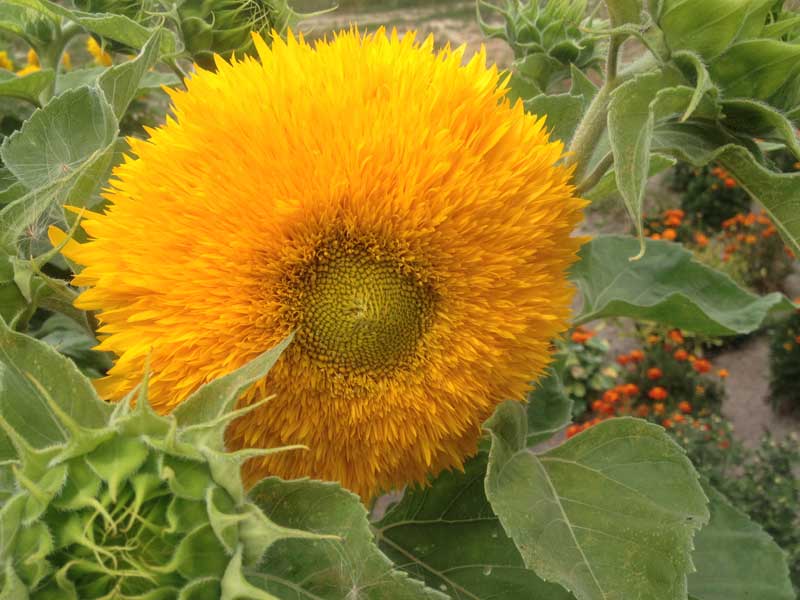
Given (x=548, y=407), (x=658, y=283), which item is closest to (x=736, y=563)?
(x=548, y=407)

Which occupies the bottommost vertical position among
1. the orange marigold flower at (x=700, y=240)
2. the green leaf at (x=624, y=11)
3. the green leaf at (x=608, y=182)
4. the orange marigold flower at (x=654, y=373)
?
the orange marigold flower at (x=700, y=240)

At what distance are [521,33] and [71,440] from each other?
0.84m

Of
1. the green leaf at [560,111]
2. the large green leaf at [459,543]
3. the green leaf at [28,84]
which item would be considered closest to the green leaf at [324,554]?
the large green leaf at [459,543]

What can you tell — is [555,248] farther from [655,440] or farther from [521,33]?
[521,33]

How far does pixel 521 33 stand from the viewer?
1153 mm

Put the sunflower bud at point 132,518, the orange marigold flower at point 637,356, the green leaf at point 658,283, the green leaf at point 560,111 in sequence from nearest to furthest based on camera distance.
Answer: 1. the sunflower bud at point 132,518
2. the green leaf at point 560,111
3. the green leaf at point 658,283
4. the orange marigold flower at point 637,356

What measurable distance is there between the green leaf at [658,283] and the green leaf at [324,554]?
629 millimetres

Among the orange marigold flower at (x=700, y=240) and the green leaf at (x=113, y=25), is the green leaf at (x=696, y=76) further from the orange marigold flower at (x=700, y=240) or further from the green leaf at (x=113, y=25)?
the orange marigold flower at (x=700, y=240)

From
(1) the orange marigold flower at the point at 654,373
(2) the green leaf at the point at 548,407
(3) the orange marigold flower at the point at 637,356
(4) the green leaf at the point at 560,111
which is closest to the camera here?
(4) the green leaf at the point at 560,111

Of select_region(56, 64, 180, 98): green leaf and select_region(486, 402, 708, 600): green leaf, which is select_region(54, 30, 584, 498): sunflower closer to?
select_region(486, 402, 708, 600): green leaf

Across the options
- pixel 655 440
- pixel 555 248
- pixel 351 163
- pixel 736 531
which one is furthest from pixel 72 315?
pixel 736 531

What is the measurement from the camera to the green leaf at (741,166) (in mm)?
705

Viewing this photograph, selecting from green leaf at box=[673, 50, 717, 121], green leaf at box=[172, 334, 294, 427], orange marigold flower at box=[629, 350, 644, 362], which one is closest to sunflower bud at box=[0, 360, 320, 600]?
green leaf at box=[172, 334, 294, 427]

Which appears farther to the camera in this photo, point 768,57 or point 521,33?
point 521,33
